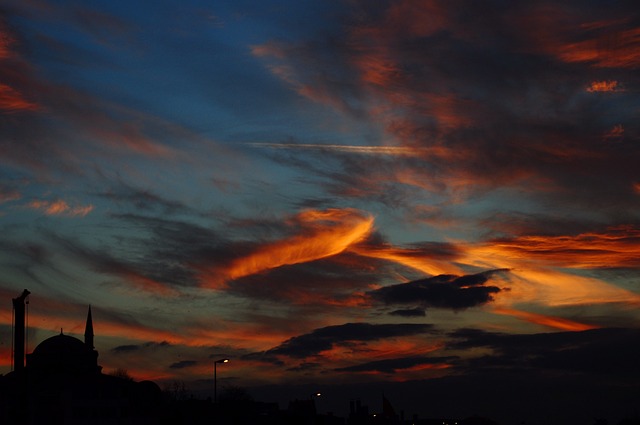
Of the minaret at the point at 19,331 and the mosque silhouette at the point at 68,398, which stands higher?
the minaret at the point at 19,331

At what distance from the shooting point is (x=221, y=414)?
128 metres

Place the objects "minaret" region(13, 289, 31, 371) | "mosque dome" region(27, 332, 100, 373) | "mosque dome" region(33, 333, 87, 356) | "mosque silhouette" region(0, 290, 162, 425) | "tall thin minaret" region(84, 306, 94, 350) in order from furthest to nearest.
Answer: "tall thin minaret" region(84, 306, 94, 350), "mosque dome" region(33, 333, 87, 356), "mosque dome" region(27, 332, 100, 373), "mosque silhouette" region(0, 290, 162, 425), "minaret" region(13, 289, 31, 371)

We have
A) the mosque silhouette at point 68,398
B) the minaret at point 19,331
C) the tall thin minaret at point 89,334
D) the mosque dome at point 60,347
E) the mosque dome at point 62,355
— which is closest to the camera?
the minaret at point 19,331

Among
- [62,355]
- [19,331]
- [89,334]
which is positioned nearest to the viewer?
[19,331]

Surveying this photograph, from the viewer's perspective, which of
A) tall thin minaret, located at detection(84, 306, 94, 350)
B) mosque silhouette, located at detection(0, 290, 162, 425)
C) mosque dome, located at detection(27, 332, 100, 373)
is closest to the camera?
mosque silhouette, located at detection(0, 290, 162, 425)

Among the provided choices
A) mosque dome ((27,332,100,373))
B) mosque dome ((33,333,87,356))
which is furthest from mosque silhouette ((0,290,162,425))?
mosque dome ((33,333,87,356))

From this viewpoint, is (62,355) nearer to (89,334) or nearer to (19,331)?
(89,334)

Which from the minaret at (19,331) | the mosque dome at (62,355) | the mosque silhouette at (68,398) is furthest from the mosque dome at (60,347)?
the minaret at (19,331)

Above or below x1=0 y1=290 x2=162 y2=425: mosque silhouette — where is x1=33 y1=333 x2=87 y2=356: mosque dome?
above

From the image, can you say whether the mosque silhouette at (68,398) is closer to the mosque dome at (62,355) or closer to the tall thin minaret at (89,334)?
the mosque dome at (62,355)

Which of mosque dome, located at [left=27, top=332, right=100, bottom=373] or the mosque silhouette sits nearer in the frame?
the mosque silhouette

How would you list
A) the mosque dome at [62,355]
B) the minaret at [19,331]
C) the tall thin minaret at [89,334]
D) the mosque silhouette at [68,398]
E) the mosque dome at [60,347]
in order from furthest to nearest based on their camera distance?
the tall thin minaret at [89,334] < the mosque dome at [60,347] < the mosque dome at [62,355] < the mosque silhouette at [68,398] < the minaret at [19,331]

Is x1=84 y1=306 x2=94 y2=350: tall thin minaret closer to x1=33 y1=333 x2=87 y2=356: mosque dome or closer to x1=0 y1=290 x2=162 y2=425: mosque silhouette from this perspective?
x1=33 y1=333 x2=87 y2=356: mosque dome

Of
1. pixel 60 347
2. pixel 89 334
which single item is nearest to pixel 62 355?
pixel 60 347
